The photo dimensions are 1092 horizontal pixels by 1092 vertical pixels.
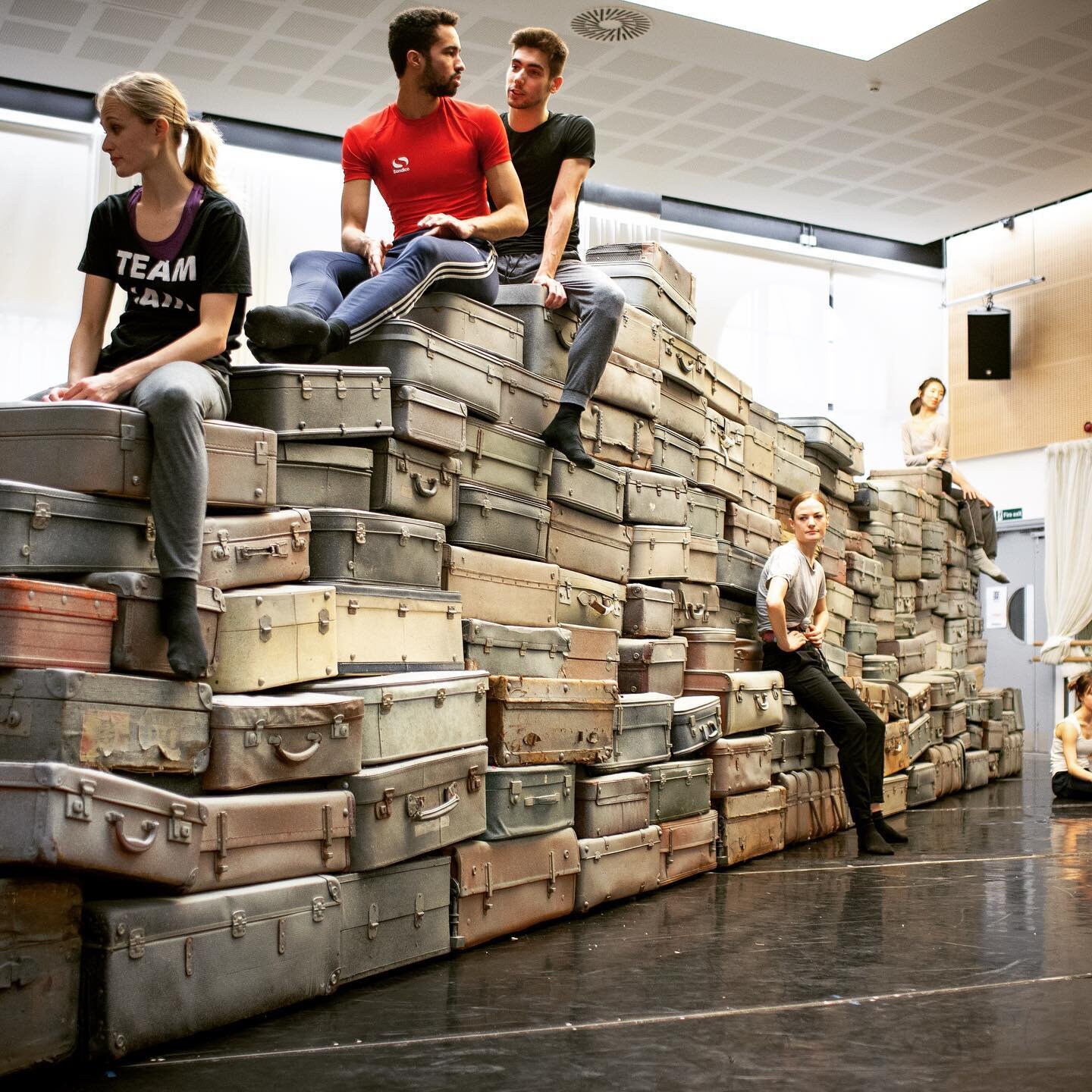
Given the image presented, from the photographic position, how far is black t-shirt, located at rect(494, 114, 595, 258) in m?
5.20

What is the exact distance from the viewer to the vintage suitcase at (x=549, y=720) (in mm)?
4199

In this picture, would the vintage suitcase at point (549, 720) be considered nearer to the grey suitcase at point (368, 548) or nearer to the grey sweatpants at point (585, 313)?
the grey suitcase at point (368, 548)

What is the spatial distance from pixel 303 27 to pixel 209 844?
912cm

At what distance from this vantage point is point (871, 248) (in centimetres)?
1647

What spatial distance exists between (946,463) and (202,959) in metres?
9.35

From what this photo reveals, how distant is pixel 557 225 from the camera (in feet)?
16.6

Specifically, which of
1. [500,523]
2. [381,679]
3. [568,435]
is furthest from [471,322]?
[381,679]

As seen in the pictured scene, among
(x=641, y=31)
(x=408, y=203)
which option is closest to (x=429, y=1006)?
(x=408, y=203)

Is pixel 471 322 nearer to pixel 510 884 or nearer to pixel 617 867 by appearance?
pixel 510 884

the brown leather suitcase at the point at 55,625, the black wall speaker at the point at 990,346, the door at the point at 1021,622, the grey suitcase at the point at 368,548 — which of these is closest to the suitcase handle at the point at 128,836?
the brown leather suitcase at the point at 55,625

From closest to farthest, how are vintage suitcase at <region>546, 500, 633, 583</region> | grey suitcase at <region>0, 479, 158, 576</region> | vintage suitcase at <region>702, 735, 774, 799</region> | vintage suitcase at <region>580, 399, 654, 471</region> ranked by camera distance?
grey suitcase at <region>0, 479, 158, 576</region>
vintage suitcase at <region>546, 500, 633, 583</region>
vintage suitcase at <region>580, 399, 654, 471</region>
vintage suitcase at <region>702, 735, 774, 799</region>

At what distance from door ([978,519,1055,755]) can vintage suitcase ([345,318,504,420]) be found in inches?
472

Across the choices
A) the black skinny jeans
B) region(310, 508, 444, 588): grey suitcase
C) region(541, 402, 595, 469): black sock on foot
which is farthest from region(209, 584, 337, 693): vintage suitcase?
the black skinny jeans

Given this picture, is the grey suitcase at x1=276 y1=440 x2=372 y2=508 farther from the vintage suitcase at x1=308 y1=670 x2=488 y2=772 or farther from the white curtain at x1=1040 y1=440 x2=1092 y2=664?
the white curtain at x1=1040 y1=440 x2=1092 y2=664
